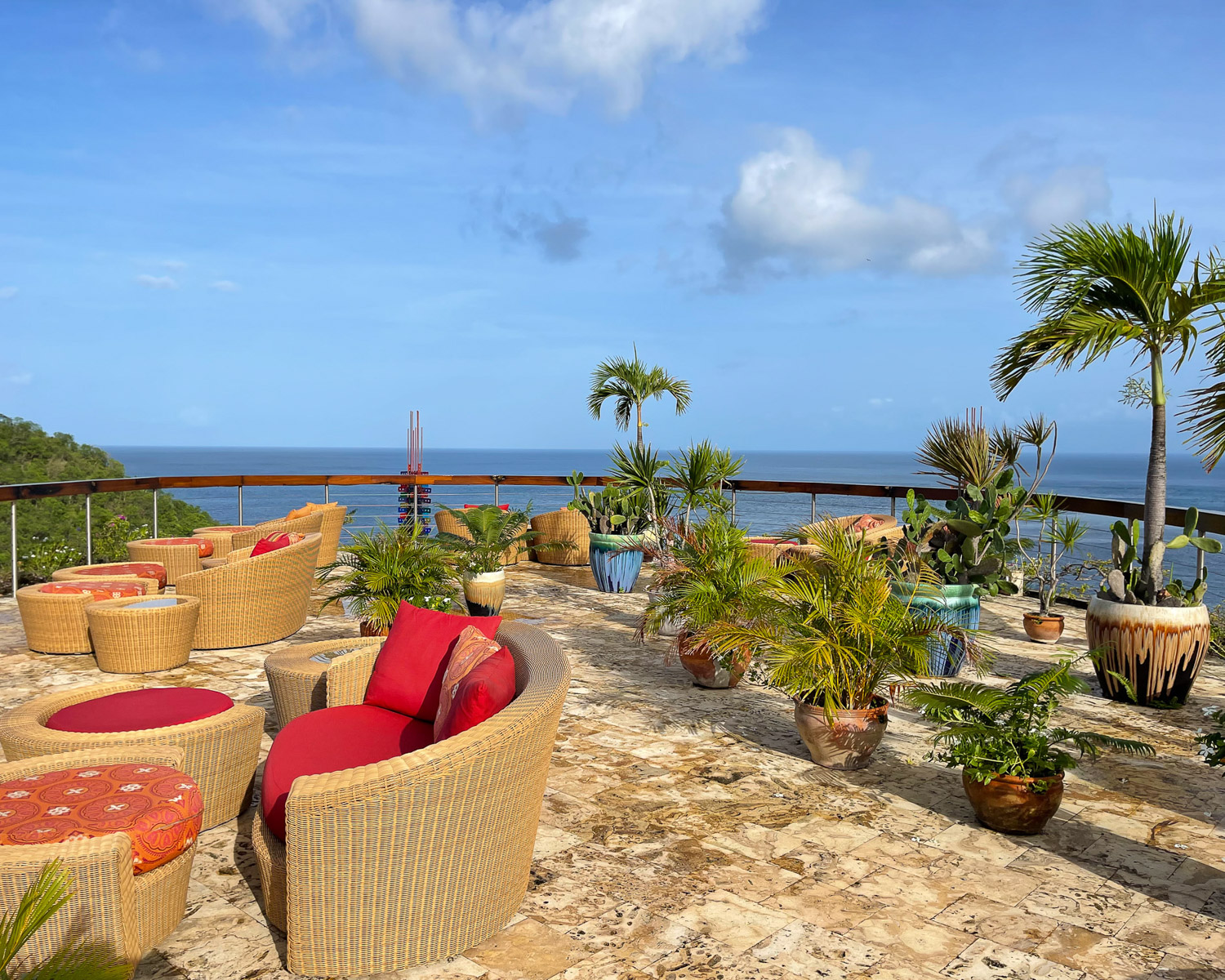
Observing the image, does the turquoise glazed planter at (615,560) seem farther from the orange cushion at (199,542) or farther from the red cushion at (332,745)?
the red cushion at (332,745)

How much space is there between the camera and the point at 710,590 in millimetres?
4141

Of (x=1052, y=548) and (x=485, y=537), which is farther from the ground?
(x=1052, y=548)

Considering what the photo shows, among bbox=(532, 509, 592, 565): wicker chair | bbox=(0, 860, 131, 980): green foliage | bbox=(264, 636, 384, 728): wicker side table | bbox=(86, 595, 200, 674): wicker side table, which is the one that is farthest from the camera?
bbox=(532, 509, 592, 565): wicker chair

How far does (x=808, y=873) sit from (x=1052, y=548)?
4371 millimetres

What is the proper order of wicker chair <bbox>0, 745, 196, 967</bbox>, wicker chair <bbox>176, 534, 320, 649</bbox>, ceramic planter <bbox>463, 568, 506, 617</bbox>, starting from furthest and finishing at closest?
ceramic planter <bbox>463, 568, 506, 617</bbox> < wicker chair <bbox>176, 534, 320, 649</bbox> < wicker chair <bbox>0, 745, 196, 967</bbox>

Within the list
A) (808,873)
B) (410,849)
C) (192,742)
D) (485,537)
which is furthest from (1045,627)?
(192,742)

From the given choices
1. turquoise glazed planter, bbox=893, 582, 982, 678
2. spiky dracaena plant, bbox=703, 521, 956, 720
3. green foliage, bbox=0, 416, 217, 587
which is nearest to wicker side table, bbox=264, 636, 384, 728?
spiky dracaena plant, bbox=703, 521, 956, 720

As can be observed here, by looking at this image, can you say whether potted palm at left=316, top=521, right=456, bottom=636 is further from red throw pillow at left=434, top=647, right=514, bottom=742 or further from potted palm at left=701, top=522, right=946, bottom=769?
red throw pillow at left=434, top=647, right=514, bottom=742

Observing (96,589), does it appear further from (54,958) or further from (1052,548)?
(1052,548)

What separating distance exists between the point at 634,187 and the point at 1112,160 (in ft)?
31.3

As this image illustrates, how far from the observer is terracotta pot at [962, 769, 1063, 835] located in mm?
2662

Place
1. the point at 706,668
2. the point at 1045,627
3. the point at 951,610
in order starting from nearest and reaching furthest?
1. the point at 706,668
2. the point at 951,610
3. the point at 1045,627

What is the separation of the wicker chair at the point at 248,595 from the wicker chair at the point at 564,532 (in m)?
3.72

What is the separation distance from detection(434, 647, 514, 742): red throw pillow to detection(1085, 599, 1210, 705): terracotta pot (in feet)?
10.7
